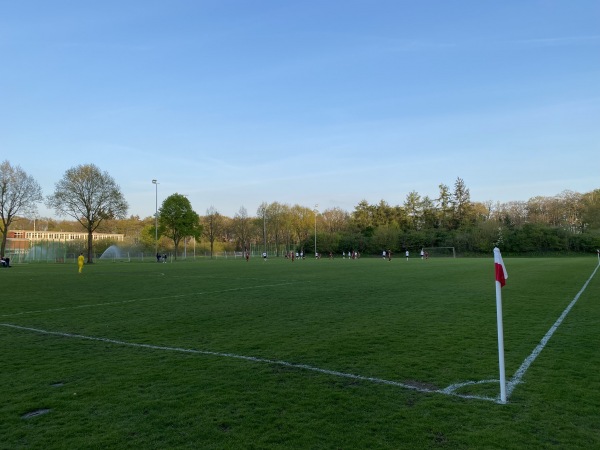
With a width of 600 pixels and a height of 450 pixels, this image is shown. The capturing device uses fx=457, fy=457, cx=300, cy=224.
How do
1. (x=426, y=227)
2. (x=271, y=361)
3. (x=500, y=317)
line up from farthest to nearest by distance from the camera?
(x=426, y=227)
(x=271, y=361)
(x=500, y=317)

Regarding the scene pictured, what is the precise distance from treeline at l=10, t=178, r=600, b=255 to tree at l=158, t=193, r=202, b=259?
383cm

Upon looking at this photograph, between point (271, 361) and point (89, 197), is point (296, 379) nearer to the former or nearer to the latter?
point (271, 361)

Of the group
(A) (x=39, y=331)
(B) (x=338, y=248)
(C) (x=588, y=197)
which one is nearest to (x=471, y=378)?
(A) (x=39, y=331)

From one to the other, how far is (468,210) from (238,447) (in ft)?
336

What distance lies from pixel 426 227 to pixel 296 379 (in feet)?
325

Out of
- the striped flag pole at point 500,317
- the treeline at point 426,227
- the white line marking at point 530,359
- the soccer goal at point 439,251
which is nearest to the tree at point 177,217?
the treeline at point 426,227

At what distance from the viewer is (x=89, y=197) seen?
53.8 meters

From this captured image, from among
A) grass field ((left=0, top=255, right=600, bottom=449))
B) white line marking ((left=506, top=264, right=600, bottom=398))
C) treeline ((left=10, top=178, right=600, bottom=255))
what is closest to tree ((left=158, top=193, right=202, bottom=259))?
treeline ((left=10, top=178, right=600, bottom=255))

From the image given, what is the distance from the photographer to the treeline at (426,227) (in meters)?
78.9

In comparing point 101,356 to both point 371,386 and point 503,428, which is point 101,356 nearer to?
point 371,386

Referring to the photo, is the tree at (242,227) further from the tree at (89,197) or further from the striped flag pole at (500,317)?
the striped flag pole at (500,317)

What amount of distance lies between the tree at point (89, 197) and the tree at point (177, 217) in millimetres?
12707

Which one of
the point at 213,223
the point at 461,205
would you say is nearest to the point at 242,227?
the point at 213,223

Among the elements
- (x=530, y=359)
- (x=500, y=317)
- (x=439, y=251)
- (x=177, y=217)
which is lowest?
(x=530, y=359)
